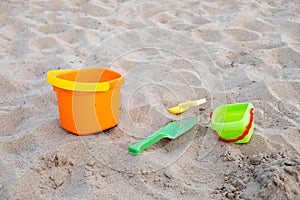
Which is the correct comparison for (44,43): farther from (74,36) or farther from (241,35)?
(241,35)

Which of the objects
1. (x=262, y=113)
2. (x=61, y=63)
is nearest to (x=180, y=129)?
(x=262, y=113)

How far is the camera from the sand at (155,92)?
1209 millimetres

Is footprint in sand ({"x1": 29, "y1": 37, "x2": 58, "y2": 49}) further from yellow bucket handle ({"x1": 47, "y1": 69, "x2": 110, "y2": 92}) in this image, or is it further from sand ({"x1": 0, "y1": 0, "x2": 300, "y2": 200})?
yellow bucket handle ({"x1": 47, "y1": 69, "x2": 110, "y2": 92})

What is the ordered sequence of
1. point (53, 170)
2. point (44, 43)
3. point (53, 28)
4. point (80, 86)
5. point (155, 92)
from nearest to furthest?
1. point (53, 170)
2. point (80, 86)
3. point (155, 92)
4. point (44, 43)
5. point (53, 28)

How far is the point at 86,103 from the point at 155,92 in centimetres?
46

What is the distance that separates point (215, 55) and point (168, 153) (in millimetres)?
943

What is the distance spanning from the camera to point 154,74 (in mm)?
1969

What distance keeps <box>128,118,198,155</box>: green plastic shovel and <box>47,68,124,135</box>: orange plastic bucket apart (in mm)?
202

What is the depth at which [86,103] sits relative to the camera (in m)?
1.44

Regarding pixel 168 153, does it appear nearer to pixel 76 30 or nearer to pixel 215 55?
pixel 215 55

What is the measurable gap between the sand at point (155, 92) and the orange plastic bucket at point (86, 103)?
51 mm

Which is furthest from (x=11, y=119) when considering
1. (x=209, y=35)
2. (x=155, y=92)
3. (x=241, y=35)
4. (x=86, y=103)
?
(x=241, y=35)

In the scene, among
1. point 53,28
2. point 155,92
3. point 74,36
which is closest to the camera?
point 155,92

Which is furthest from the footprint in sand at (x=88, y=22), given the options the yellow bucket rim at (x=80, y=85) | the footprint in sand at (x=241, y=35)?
the yellow bucket rim at (x=80, y=85)
